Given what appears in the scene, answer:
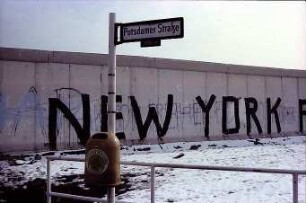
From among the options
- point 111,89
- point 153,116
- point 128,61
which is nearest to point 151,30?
point 111,89

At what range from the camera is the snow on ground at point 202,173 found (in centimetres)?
954

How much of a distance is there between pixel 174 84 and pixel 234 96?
143 inches

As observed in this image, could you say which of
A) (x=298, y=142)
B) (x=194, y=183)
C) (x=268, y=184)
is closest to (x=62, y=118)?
(x=194, y=183)

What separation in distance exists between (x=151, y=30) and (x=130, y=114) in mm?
11126

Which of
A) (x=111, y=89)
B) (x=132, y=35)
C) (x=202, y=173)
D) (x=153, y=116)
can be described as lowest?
(x=202, y=173)

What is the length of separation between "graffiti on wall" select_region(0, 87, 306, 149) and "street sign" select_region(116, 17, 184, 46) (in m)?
9.27

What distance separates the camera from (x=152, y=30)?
579cm

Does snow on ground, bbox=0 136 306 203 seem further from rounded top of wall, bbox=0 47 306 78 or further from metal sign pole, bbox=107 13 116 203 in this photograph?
metal sign pole, bbox=107 13 116 203

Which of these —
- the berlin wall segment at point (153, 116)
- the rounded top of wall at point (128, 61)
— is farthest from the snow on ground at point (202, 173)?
the rounded top of wall at point (128, 61)

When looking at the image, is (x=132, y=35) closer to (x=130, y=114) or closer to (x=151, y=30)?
(x=151, y=30)

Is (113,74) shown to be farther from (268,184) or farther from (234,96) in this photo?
(234,96)

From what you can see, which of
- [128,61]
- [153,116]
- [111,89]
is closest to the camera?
[111,89]

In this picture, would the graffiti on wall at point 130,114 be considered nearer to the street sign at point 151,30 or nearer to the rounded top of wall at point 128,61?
the rounded top of wall at point 128,61

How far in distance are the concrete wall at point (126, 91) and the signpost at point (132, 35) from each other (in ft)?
30.0
